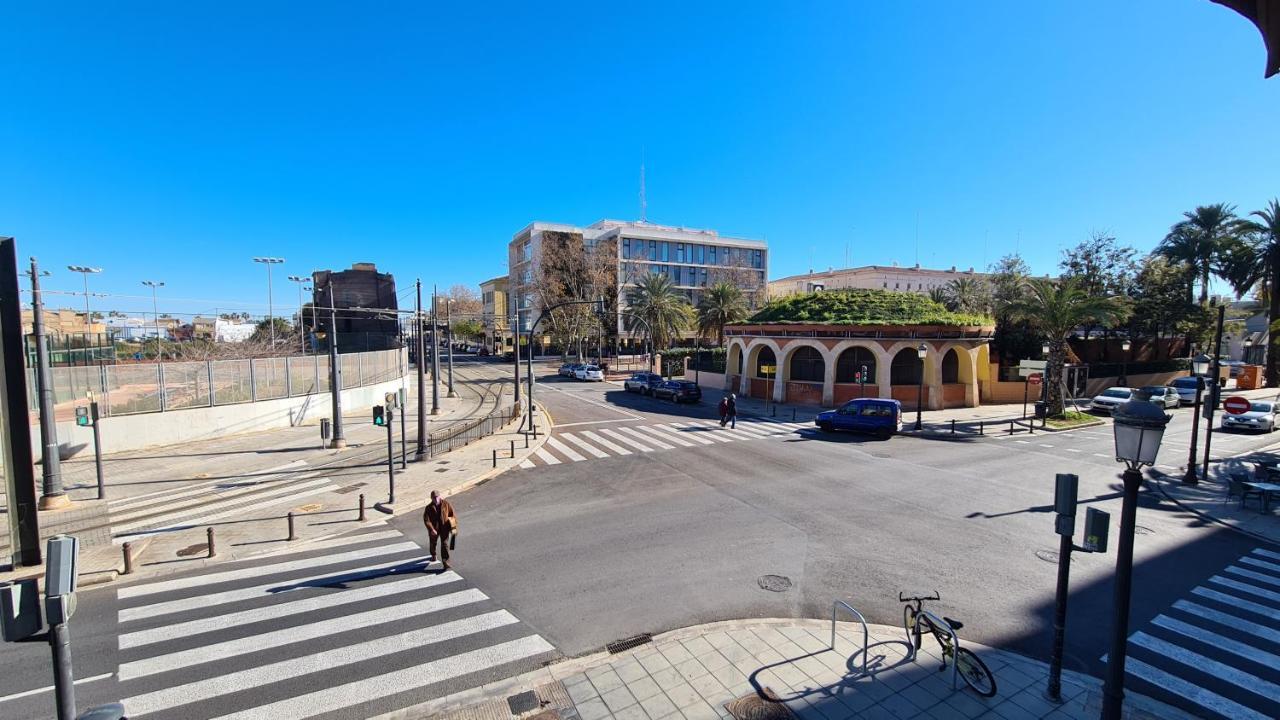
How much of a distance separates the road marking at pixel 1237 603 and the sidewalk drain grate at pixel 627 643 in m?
9.36

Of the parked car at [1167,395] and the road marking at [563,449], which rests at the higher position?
the parked car at [1167,395]

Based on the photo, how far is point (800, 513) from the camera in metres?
12.6

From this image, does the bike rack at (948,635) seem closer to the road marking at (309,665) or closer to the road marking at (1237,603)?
the road marking at (309,665)

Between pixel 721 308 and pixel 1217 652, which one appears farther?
pixel 721 308

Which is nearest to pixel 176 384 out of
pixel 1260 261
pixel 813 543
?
pixel 813 543

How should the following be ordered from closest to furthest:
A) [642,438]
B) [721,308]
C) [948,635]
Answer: [948,635], [642,438], [721,308]

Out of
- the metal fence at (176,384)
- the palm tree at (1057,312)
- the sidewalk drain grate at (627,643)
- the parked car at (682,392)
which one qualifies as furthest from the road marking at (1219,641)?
the metal fence at (176,384)

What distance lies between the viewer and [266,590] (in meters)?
8.91

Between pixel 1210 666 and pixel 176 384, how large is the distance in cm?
2948

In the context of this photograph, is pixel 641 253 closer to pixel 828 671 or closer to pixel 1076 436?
pixel 1076 436

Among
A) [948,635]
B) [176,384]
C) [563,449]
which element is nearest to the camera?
[948,635]

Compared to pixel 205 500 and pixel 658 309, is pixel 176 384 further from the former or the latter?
pixel 658 309

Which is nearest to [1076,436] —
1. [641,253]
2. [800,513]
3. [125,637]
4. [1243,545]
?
[1243,545]

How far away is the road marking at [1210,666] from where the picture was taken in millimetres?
6336
